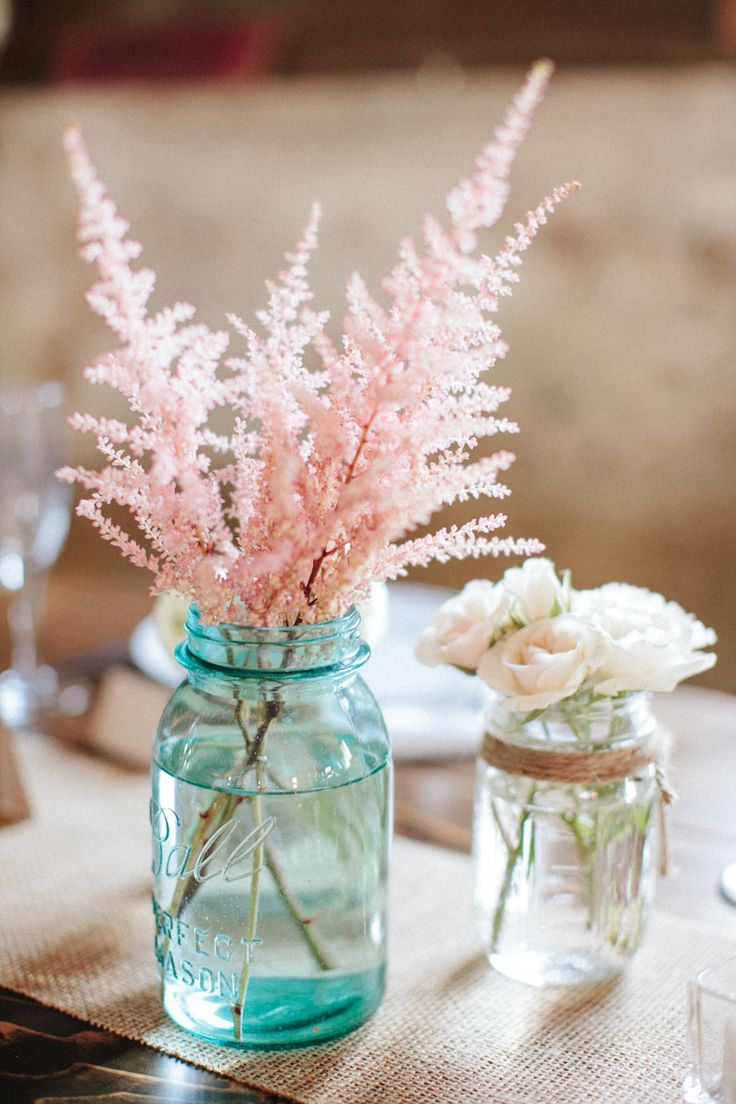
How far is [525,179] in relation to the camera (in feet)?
7.10

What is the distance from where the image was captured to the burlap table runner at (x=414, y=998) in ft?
2.01

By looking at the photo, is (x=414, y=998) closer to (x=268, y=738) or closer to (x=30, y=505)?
(x=268, y=738)

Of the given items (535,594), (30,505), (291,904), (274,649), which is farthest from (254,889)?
(30,505)

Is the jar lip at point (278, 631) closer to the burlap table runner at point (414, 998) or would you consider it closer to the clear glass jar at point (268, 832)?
the clear glass jar at point (268, 832)

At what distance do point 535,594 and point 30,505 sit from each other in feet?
2.23

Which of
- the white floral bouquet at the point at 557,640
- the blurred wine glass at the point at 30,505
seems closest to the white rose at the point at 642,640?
the white floral bouquet at the point at 557,640

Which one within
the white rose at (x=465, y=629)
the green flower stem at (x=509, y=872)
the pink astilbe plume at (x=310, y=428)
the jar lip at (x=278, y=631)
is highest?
the pink astilbe plume at (x=310, y=428)

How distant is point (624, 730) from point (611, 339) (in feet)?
A: 5.27

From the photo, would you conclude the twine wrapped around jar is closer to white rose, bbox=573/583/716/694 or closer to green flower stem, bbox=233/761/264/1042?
white rose, bbox=573/583/716/694

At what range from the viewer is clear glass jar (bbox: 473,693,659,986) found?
689 mm

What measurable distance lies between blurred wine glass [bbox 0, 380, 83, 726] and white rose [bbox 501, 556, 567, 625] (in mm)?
613

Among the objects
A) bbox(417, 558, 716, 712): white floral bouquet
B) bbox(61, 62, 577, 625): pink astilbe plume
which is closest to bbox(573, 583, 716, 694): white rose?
bbox(417, 558, 716, 712): white floral bouquet

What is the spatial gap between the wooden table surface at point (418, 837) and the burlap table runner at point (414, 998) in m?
0.01

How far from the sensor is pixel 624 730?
69 cm
